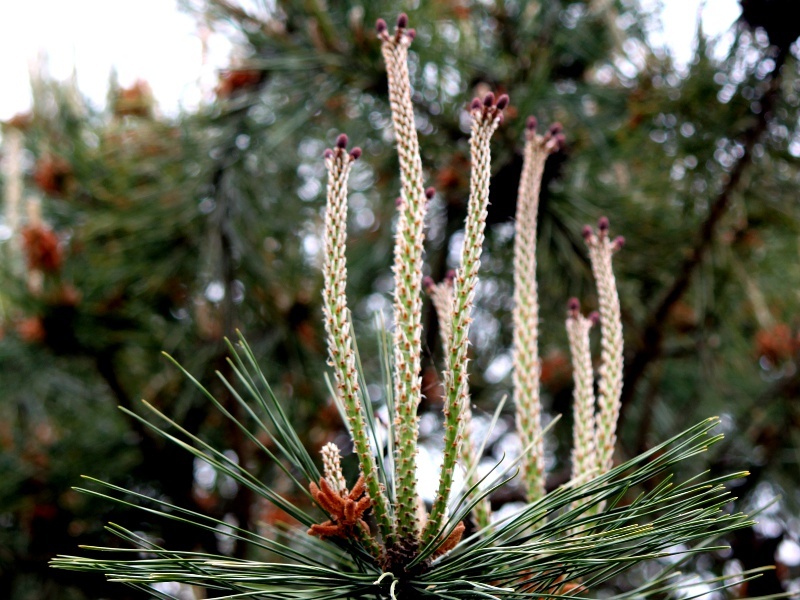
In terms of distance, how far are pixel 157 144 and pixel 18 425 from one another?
103 centimetres

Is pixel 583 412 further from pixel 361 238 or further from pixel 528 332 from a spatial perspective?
pixel 361 238

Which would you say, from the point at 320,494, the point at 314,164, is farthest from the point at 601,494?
the point at 314,164

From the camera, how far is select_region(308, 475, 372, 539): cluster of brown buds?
681mm

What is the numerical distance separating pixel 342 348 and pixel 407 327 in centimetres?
6

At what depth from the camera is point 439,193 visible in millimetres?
1878

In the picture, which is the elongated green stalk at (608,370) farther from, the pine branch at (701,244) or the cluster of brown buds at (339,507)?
the pine branch at (701,244)

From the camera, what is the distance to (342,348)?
706 millimetres

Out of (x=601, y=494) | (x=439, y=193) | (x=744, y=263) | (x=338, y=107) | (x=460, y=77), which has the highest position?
(x=338, y=107)

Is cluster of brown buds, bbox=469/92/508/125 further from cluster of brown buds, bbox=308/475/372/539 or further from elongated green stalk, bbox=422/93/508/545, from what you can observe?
cluster of brown buds, bbox=308/475/372/539

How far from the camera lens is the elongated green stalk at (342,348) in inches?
27.5

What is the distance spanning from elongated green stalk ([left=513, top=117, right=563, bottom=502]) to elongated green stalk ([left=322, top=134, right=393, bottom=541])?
0.17 meters

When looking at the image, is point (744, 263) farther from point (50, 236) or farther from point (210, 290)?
point (50, 236)

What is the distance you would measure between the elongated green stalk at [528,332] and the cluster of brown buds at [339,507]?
0.19m

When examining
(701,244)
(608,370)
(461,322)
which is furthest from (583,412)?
(701,244)
